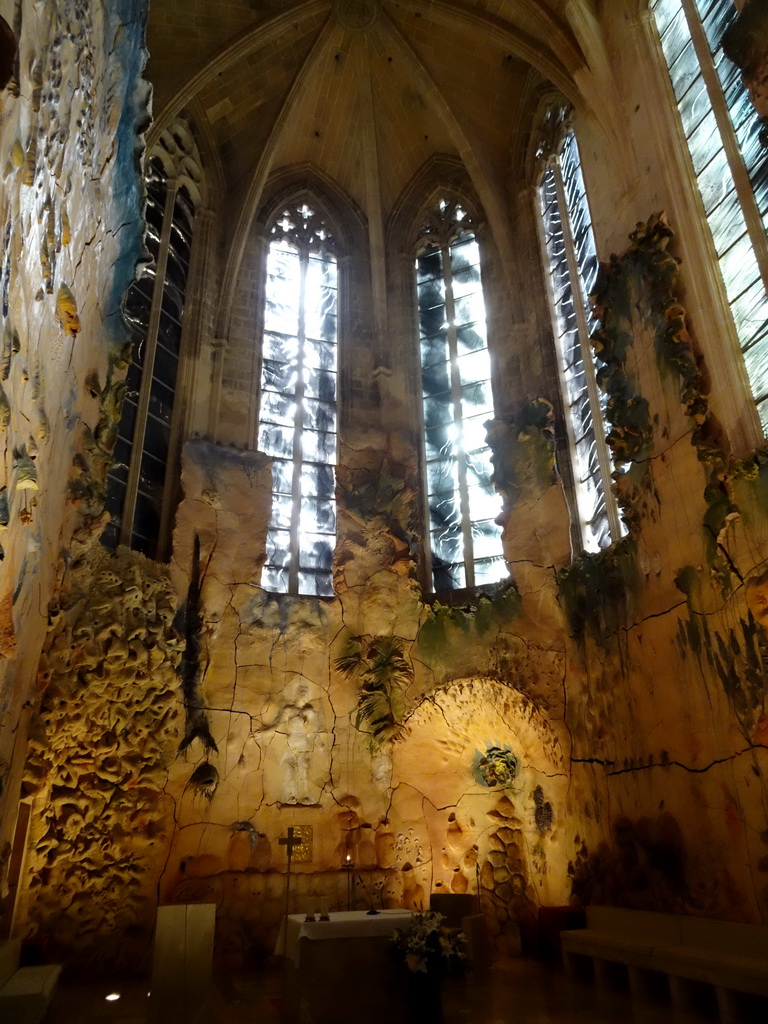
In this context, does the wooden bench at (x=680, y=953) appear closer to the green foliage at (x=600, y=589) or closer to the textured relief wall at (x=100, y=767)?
the green foliage at (x=600, y=589)

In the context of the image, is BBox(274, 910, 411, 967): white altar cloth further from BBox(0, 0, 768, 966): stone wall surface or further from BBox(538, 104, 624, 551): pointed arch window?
BBox(538, 104, 624, 551): pointed arch window

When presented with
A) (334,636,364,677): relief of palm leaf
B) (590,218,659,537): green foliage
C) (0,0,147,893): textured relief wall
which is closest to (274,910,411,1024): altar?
(0,0,147,893): textured relief wall

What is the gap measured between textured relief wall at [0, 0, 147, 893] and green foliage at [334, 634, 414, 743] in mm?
3141

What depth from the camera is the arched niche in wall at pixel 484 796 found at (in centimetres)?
748

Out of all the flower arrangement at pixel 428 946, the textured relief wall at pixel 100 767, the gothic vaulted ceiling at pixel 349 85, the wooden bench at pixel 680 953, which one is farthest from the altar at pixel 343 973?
the gothic vaulted ceiling at pixel 349 85

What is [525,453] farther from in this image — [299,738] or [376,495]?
[299,738]

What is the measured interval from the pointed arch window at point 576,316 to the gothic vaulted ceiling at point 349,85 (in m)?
0.98

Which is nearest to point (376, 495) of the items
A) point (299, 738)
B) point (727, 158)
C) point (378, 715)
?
point (378, 715)

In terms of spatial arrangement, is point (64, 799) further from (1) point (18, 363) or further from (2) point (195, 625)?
(1) point (18, 363)

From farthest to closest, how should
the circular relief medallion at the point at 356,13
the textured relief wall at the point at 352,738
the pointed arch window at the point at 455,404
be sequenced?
the circular relief medallion at the point at 356,13
the pointed arch window at the point at 455,404
the textured relief wall at the point at 352,738

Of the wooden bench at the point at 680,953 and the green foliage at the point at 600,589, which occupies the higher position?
the green foliage at the point at 600,589

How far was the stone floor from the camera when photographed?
4.73 meters

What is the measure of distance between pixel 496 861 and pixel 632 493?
4.01 meters

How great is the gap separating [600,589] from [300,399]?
5041 mm
